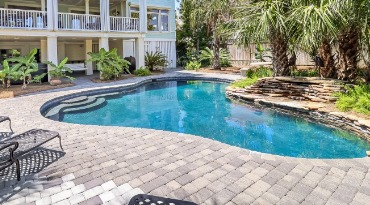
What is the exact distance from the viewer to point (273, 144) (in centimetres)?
705

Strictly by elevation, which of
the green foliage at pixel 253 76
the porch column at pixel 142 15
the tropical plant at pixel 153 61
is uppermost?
the porch column at pixel 142 15

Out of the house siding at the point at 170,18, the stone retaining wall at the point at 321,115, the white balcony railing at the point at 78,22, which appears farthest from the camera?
the house siding at the point at 170,18

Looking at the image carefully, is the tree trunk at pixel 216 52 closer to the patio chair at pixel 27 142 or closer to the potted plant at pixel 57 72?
the potted plant at pixel 57 72

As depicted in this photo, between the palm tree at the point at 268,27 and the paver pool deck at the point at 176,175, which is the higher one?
the palm tree at the point at 268,27

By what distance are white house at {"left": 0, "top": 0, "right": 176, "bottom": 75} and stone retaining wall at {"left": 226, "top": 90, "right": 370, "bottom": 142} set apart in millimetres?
10585

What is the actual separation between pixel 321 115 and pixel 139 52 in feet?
45.2

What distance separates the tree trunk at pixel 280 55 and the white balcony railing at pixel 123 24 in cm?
1057

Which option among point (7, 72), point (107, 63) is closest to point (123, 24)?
point (107, 63)

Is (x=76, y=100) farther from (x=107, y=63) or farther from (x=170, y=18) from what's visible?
(x=170, y=18)

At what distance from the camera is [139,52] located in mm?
19578

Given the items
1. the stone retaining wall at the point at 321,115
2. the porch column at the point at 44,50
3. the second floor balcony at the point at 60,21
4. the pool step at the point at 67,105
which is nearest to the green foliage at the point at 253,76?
the stone retaining wall at the point at 321,115

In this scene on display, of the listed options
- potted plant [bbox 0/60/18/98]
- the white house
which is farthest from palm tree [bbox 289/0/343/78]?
the white house

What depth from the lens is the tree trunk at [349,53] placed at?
9844 mm

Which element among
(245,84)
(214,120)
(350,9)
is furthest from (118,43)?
(350,9)
